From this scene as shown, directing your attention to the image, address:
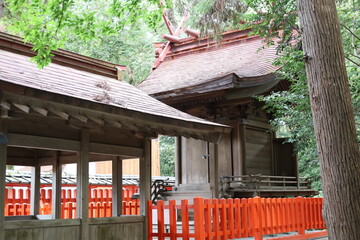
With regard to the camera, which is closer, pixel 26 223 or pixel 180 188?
pixel 26 223

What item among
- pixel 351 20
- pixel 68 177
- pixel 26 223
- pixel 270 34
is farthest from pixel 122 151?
pixel 68 177

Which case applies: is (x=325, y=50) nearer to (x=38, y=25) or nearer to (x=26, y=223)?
(x=38, y=25)

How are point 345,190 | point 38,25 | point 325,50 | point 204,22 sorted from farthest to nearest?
1. point 204,22
2. point 38,25
3. point 325,50
4. point 345,190

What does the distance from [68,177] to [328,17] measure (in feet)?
45.3

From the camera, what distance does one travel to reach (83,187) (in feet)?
24.1

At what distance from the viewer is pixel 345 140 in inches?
221

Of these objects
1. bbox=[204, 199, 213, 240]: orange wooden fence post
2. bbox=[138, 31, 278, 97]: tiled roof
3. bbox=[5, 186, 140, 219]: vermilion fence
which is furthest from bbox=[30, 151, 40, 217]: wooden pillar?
bbox=[138, 31, 278, 97]: tiled roof

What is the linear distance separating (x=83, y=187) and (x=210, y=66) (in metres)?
9.59

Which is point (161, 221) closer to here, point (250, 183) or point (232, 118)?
point (250, 183)

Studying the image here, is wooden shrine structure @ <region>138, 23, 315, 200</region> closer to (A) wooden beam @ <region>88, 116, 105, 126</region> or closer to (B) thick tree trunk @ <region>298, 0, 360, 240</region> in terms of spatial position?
(A) wooden beam @ <region>88, 116, 105, 126</region>

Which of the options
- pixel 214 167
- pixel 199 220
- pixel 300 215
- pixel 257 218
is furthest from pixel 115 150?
pixel 300 215

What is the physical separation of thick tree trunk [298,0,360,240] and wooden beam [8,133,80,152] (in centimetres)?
376

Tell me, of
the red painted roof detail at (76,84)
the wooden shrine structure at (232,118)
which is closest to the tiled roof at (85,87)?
the red painted roof detail at (76,84)

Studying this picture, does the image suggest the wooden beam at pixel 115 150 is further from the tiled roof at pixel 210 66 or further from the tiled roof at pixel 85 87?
the tiled roof at pixel 210 66
